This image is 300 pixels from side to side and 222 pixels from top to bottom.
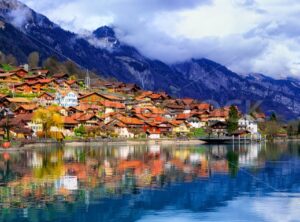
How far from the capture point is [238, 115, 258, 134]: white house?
108 meters

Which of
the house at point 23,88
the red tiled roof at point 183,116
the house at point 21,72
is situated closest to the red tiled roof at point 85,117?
the house at point 23,88

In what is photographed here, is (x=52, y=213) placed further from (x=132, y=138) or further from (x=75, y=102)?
(x=75, y=102)

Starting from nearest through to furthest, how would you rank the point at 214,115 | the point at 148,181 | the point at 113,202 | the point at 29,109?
the point at 113,202, the point at 148,181, the point at 29,109, the point at 214,115

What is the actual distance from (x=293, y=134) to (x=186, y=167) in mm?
85083

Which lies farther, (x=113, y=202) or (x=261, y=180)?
(x=261, y=180)

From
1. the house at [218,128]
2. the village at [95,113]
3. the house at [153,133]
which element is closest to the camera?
the village at [95,113]

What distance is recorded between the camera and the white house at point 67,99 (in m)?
95.5

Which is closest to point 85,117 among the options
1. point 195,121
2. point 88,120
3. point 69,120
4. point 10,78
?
point 88,120

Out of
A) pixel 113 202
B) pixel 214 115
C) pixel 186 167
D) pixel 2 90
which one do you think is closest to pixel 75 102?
pixel 2 90

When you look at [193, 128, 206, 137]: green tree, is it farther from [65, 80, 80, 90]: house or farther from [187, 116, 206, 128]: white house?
[65, 80, 80, 90]: house

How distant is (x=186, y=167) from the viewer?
38.2 meters

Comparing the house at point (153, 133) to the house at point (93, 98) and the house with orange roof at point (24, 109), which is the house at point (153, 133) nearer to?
the house at point (93, 98)

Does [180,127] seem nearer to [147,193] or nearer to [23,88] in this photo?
[23,88]

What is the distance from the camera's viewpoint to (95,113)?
93.4 metres
